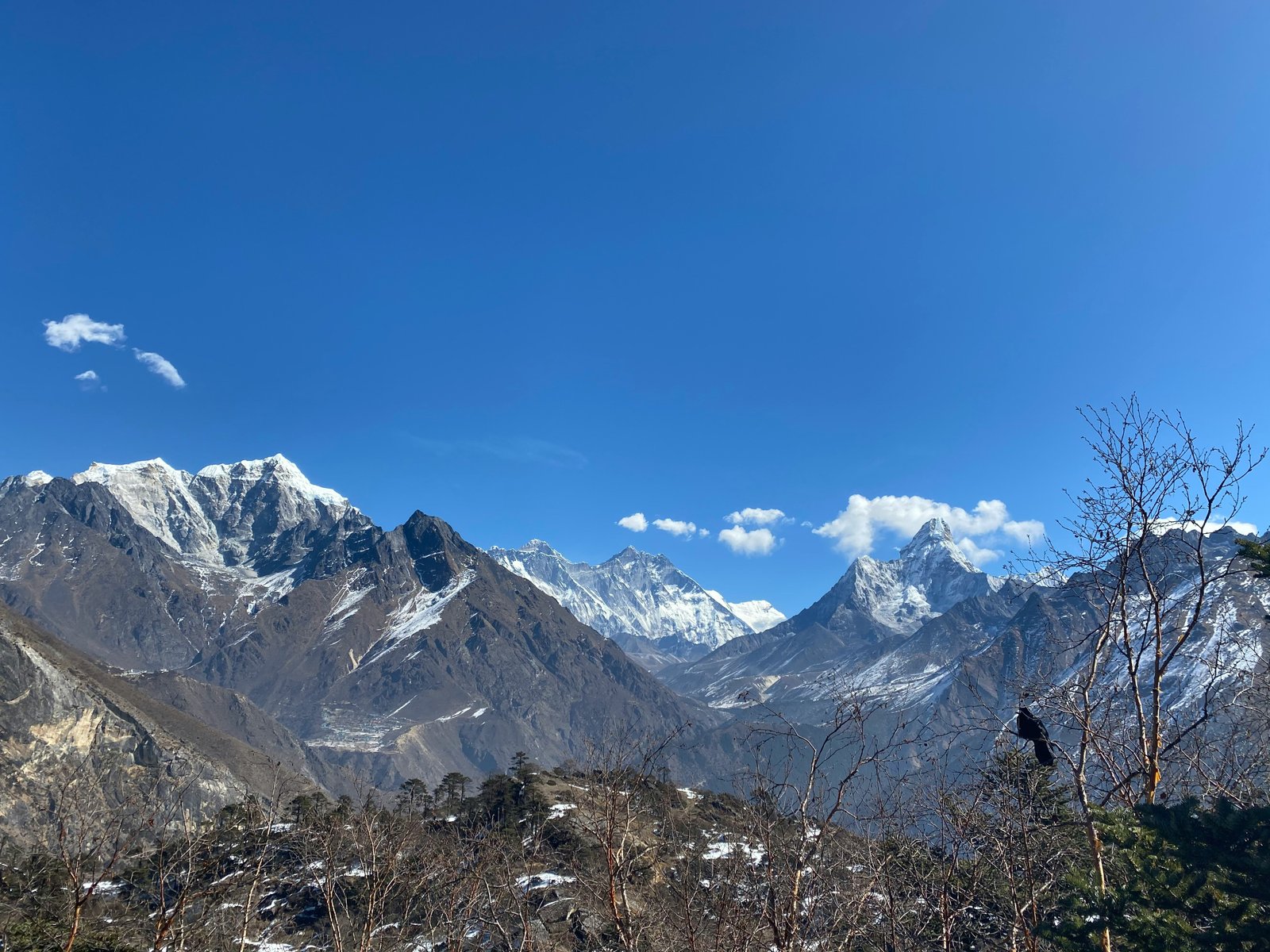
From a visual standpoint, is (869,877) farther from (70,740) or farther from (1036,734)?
(70,740)

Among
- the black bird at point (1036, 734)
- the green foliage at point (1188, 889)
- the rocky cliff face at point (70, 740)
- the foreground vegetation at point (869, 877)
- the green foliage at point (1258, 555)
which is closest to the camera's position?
the green foliage at point (1188, 889)

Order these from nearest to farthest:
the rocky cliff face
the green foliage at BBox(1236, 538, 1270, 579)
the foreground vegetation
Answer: the foreground vegetation
the green foliage at BBox(1236, 538, 1270, 579)
the rocky cliff face

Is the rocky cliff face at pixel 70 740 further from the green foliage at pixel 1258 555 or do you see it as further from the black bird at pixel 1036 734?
the green foliage at pixel 1258 555

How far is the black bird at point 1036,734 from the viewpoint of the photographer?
10.2 m

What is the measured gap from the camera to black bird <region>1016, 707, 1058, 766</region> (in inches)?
403

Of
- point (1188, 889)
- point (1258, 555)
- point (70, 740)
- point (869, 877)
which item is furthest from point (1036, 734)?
point (70, 740)

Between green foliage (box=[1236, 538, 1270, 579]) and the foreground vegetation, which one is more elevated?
green foliage (box=[1236, 538, 1270, 579])

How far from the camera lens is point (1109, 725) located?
1263 cm

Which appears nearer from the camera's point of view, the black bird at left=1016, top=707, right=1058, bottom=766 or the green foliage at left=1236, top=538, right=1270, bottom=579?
the black bird at left=1016, top=707, right=1058, bottom=766

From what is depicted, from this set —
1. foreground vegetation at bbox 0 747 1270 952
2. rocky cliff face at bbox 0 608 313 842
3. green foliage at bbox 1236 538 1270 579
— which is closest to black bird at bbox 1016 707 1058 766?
foreground vegetation at bbox 0 747 1270 952

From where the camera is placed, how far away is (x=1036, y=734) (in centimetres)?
1056

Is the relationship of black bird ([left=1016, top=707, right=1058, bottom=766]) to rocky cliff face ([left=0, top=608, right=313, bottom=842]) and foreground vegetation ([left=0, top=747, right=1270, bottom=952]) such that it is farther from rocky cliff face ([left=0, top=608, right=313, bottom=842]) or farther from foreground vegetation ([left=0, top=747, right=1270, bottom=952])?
rocky cliff face ([left=0, top=608, right=313, bottom=842])

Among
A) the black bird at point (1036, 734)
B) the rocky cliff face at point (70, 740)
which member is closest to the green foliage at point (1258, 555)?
the black bird at point (1036, 734)

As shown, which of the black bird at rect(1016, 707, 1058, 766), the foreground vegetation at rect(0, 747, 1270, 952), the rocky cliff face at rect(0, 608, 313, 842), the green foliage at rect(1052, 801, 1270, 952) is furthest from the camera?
the rocky cliff face at rect(0, 608, 313, 842)
